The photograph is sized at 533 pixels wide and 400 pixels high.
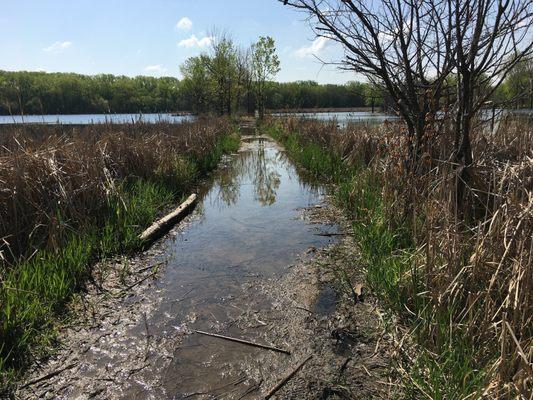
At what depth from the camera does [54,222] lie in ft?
15.1

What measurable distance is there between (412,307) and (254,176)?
897cm

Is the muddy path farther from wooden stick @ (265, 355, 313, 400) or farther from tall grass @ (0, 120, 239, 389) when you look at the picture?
tall grass @ (0, 120, 239, 389)

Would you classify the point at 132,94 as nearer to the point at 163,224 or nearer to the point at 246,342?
the point at 163,224

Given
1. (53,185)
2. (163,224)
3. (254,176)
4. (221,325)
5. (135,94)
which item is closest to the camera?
(221,325)

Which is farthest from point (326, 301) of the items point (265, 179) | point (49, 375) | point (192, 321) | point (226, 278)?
point (265, 179)

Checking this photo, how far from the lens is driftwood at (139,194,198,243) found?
5980mm

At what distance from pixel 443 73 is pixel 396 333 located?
3.35m

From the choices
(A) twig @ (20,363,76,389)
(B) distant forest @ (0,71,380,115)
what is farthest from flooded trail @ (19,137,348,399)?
(B) distant forest @ (0,71,380,115)

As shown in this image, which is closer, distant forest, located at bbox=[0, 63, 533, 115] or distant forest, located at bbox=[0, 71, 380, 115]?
distant forest, located at bbox=[0, 63, 533, 115]

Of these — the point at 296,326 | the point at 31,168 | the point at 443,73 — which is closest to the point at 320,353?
the point at 296,326

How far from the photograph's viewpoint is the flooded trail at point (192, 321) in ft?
9.68

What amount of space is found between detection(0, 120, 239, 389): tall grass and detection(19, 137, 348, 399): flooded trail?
1.01ft

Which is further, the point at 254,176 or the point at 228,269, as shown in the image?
the point at 254,176

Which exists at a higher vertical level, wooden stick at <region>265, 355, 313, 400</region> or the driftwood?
the driftwood
